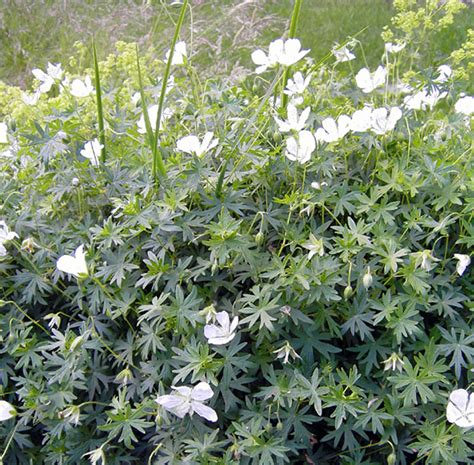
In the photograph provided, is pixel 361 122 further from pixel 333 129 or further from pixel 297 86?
pixel 297 86

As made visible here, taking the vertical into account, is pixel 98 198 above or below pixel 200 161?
below

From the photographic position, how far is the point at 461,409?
139cm

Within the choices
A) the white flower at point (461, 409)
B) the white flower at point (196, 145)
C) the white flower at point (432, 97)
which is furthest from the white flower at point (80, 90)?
the white flower at point (461, 409)

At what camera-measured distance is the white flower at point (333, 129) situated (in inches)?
Answer: 65.4

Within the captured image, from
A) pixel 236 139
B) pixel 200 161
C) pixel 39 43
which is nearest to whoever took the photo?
pixel 200 161

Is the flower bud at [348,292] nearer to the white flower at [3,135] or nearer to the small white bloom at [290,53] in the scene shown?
the small white bloom at [290,53]

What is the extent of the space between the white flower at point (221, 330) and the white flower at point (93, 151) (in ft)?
2.10

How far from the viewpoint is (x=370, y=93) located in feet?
6.77

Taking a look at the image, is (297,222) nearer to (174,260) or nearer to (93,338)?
(174,260)

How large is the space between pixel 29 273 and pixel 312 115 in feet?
2.82

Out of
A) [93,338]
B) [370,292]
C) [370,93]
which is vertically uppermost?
[370,93]

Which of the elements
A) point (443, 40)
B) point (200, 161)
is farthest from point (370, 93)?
point (443, 40)

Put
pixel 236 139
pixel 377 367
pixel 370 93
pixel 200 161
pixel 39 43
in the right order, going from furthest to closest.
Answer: pixel 39 43, pixel 370 93, pixel 236 139, pixel 200 161, pixel 377 367

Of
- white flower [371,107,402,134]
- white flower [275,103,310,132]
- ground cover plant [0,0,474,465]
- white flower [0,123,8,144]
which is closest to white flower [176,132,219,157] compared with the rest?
ground cover plant [0,0,474,465]
